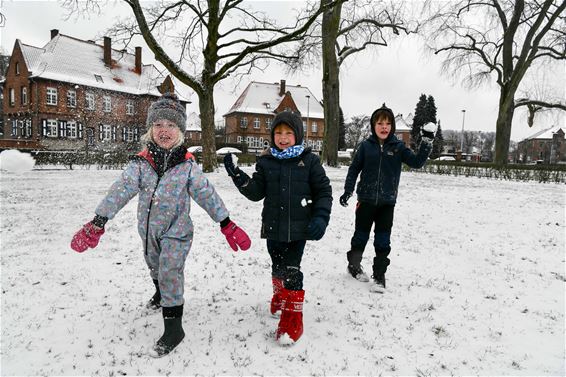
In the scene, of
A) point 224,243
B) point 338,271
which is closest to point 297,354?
point 338,271

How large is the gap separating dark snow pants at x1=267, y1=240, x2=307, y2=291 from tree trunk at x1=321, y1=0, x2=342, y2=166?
663 inches

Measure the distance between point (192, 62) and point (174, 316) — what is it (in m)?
14.9

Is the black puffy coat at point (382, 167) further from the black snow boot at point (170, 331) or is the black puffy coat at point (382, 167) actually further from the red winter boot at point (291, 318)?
the black snow boot at point (170, 331)

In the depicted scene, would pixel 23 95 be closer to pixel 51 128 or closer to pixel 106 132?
pixel 51 128

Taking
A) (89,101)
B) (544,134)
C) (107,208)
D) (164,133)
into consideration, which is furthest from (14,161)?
(544,134)

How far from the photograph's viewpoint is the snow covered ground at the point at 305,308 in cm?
288

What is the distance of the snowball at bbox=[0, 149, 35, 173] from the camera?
8.38 ft

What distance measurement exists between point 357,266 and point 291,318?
1.82 m

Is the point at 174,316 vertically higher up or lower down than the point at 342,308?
higher up

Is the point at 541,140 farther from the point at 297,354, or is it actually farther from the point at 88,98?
the point at 297,354

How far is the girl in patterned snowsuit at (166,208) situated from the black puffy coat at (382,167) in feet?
6.50

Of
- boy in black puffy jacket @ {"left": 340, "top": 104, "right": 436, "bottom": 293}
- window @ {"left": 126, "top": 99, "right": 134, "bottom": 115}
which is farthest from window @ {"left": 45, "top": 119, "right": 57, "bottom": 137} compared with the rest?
boy in black puffy jacket @ {"left": 340, "top": 104, "right": 436, "bottom": 293}

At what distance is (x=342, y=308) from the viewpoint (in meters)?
3.89

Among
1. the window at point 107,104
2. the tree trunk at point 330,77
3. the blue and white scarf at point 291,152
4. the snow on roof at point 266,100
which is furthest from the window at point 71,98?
the blue and white scarf at point 291,152
